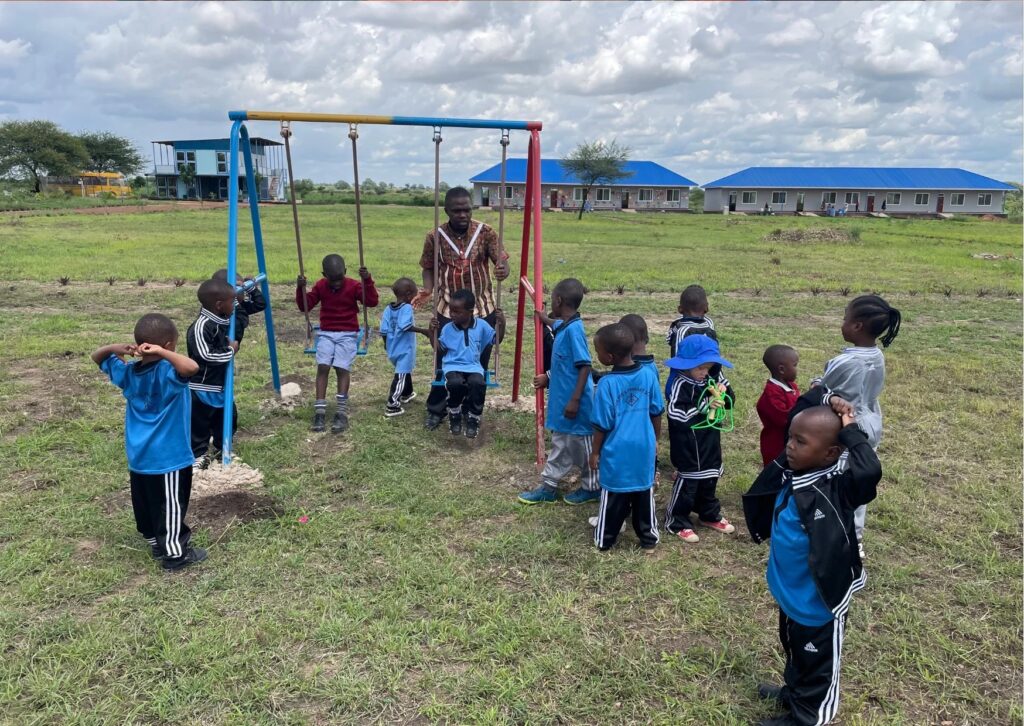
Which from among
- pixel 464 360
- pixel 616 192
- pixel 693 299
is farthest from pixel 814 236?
pixel 616 192

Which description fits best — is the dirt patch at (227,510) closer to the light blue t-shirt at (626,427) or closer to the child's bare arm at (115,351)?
the child's bare arm at (115,351)

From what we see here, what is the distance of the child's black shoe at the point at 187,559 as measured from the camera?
399 cm

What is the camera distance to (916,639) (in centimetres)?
353

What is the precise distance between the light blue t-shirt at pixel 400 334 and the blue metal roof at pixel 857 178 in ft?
206

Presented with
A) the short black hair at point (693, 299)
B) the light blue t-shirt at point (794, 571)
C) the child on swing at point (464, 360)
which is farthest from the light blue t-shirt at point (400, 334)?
the light blue t-shirt at point (794, 571)

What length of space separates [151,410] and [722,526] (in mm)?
3521

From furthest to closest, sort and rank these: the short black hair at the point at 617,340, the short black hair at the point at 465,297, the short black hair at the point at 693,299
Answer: the short black hair at the point at 465,297
the short black hair at the point at 693,299
the short black hair at the point at 617,340

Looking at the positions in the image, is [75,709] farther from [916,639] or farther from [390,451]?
[916,639]

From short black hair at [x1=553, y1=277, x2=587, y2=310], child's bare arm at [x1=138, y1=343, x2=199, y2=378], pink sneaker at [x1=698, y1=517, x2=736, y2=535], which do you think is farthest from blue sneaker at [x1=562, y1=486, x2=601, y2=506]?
child's bare arm at [x1=138, y1=343, x2=199, y2=378]

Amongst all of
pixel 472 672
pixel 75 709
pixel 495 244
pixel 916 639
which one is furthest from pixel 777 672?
pixel 495 244

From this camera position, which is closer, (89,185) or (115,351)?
(115,351)

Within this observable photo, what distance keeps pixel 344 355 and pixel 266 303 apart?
798 millimetres

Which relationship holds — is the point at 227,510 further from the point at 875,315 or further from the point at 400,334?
the point at 875,315

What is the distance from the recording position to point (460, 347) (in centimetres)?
611
